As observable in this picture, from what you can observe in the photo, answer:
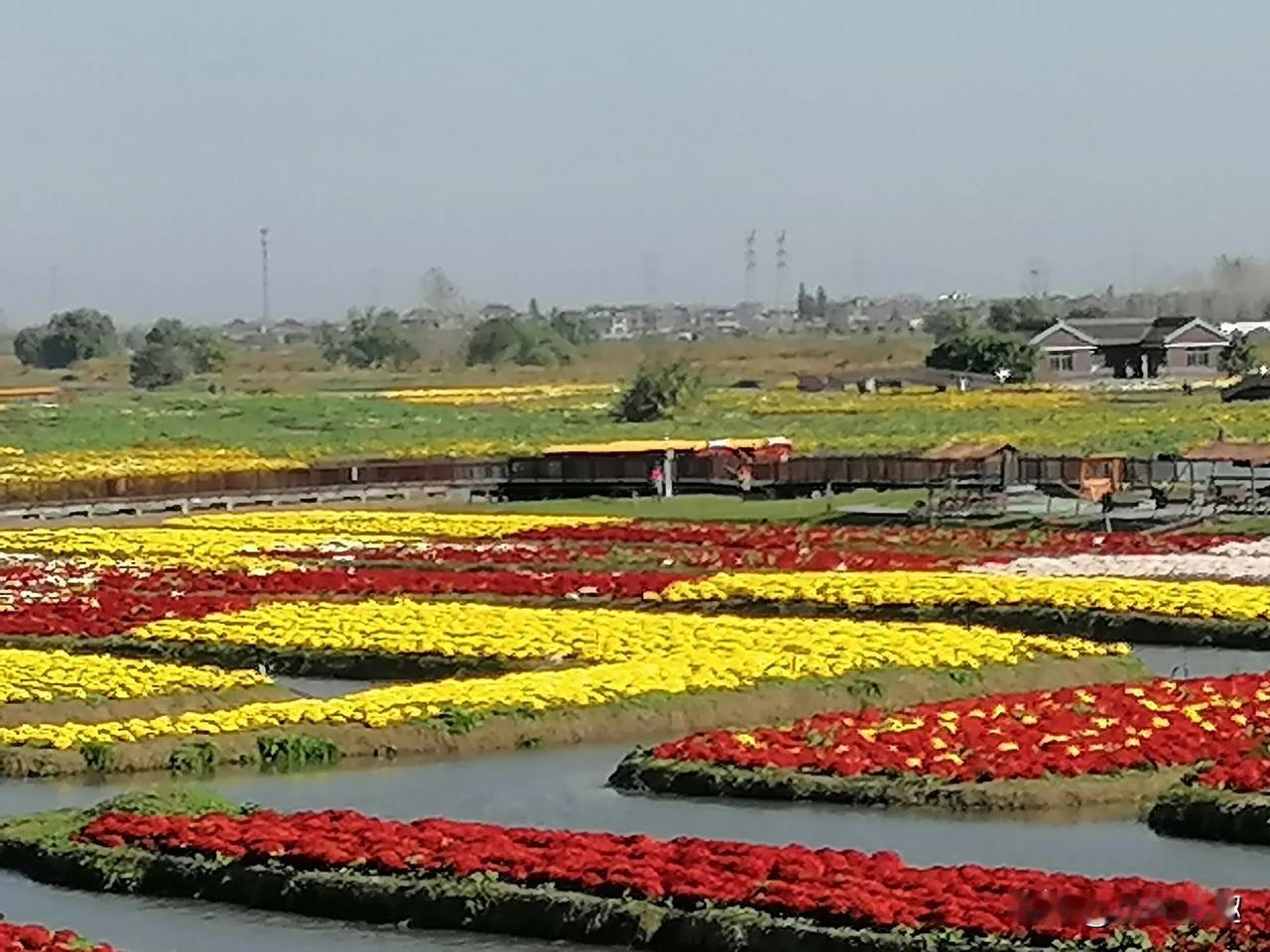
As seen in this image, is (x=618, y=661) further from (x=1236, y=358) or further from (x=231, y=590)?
(x=1236, y=358)

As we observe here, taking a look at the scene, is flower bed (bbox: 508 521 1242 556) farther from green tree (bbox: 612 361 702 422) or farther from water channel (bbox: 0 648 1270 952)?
green tree (bbox: 612 361 702 422)

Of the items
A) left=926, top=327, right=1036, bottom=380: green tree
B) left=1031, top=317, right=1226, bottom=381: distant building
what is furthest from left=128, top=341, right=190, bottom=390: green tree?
left=1031, top=317, right=1226, bottom=381: distant building

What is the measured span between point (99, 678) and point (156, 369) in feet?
472

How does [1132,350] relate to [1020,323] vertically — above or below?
below

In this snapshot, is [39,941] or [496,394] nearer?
[39,941]

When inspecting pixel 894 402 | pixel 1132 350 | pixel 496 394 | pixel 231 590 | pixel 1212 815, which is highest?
pixel 1132 350

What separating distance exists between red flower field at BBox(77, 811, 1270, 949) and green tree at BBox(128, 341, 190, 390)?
497 feet

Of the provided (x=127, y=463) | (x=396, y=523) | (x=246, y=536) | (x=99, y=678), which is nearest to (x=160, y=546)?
(x=246, y=536)

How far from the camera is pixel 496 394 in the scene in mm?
146625

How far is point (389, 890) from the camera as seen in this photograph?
21.5m

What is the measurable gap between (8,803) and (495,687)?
6422mm

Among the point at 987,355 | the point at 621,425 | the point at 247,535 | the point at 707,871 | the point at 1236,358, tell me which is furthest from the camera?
the point at 1236,358

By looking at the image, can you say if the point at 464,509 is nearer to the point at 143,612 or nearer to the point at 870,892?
the point at 143,612

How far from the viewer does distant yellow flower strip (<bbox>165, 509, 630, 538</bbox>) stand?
195 feet
